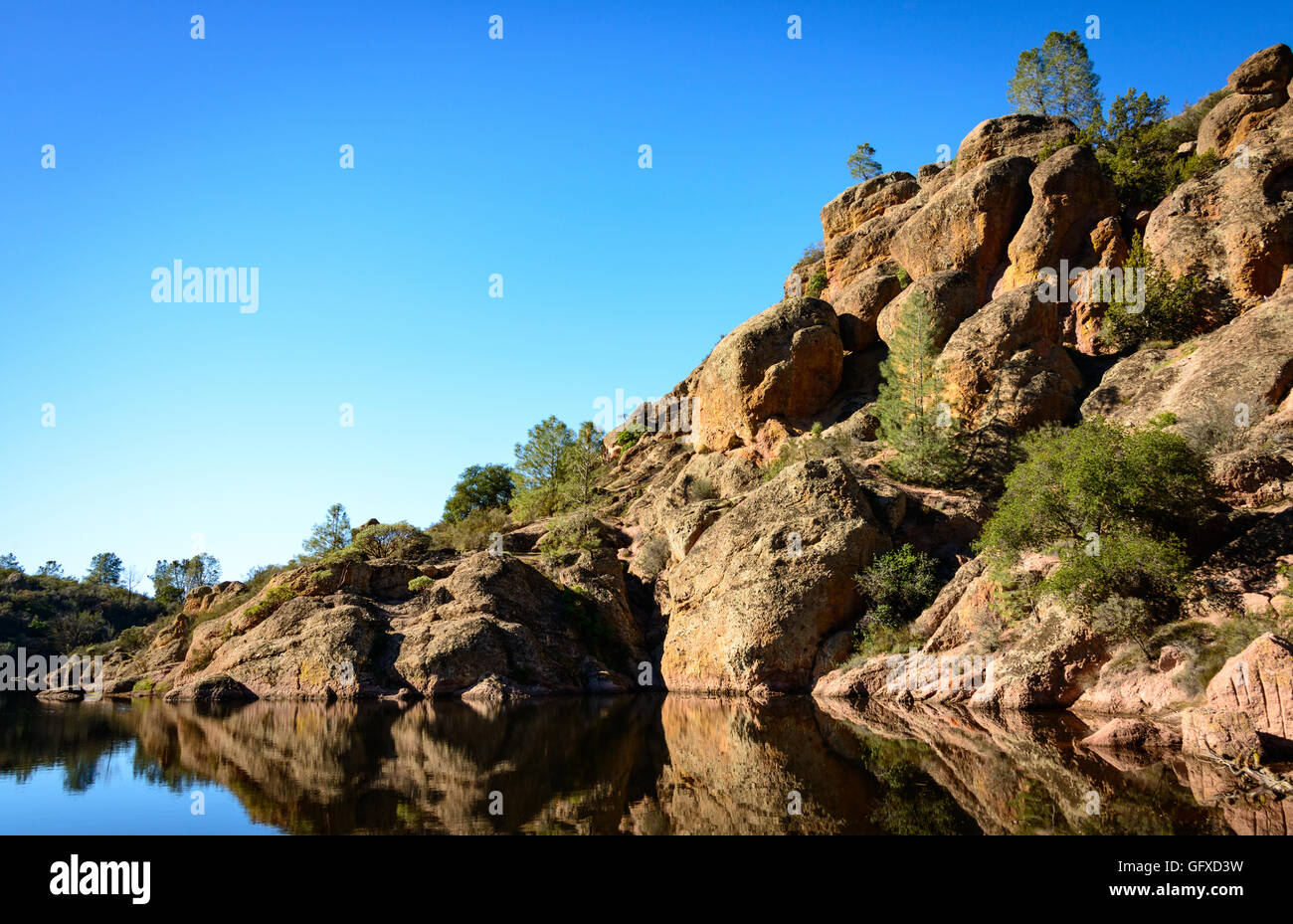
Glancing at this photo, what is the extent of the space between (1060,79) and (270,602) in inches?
2553

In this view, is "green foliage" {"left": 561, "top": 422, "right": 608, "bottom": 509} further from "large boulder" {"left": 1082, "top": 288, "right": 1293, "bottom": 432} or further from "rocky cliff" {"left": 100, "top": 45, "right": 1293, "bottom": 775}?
"large boulder" {"left": 1082, "top": 288, "right": 1293, "bottom": 432}

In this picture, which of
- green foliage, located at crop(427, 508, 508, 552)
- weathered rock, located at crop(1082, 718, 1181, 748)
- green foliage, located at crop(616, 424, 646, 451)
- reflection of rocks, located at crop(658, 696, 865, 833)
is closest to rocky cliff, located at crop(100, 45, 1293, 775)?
weathered rock, located at crop(1082, 718, 1181, 748)

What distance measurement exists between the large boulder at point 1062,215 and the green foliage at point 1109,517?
64.7 feet

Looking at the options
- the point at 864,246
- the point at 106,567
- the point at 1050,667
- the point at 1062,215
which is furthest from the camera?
the point at 106,567

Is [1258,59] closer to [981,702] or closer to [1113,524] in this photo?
[1113,524]

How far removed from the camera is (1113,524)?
2094 centimetres

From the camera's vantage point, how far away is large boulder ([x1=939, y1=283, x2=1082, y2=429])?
1332 inches


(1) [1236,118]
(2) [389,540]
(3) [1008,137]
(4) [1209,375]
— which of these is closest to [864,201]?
(3) [1008,137]

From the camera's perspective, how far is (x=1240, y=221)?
34062 millimetres

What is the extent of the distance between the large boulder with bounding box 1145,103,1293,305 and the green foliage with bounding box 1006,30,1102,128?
2296 cm

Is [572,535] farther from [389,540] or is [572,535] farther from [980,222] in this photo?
[980,222]

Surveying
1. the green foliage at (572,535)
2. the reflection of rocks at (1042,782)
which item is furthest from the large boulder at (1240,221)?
the green foliage at (572,535)
